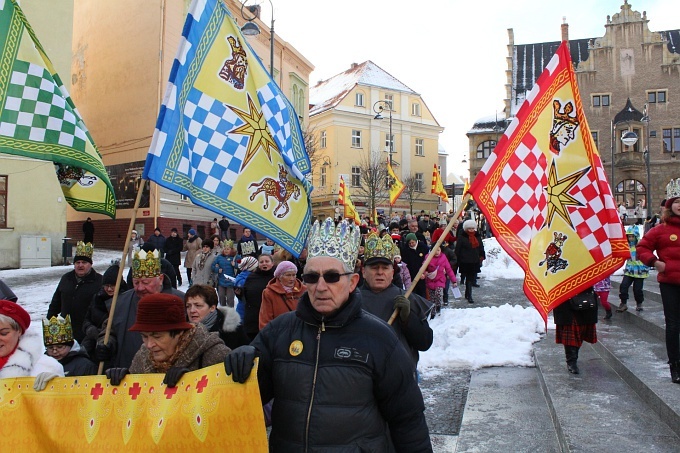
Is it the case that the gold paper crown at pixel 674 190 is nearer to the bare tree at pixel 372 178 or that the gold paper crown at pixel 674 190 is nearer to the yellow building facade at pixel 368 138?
the bare tree at pixel 372 178

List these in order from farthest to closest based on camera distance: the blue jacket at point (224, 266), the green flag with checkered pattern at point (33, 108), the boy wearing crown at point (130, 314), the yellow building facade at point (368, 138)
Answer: the yellow building facade at point (368, 138), the blue jacket at point (224, 266), the green flag with checkered pattern at point (33, 108), the boy wearing crown at point (130, 314)

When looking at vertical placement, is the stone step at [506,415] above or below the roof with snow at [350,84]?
below

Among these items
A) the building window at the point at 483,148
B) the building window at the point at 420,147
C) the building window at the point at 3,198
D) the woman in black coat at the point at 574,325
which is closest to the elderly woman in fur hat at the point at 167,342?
the woman in black coat at the point at 574,325

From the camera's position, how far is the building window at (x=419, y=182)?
2362 inches

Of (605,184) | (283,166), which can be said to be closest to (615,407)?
(605,184)

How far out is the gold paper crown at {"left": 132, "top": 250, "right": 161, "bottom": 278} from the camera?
464 centimetres

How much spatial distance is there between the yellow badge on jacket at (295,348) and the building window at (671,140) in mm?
59947

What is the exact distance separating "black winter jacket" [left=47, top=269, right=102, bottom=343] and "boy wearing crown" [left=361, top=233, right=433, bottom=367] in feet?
11.5

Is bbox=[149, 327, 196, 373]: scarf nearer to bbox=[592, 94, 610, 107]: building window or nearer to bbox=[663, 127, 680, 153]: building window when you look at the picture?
bbox=[663, 127, 680, 153]: building window

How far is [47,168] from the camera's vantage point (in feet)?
72.3

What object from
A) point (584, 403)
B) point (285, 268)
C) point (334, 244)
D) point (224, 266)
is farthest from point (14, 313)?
point (224, 266)

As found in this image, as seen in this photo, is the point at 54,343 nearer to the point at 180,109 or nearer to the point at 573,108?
the point at 180,109

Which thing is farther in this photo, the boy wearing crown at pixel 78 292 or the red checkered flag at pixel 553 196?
the boy wearing crown at pixel 78 292

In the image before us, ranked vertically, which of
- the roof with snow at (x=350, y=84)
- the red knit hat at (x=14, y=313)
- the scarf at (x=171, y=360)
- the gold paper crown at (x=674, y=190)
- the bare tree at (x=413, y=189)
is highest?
the roof with snow at (x=350, y=84)
